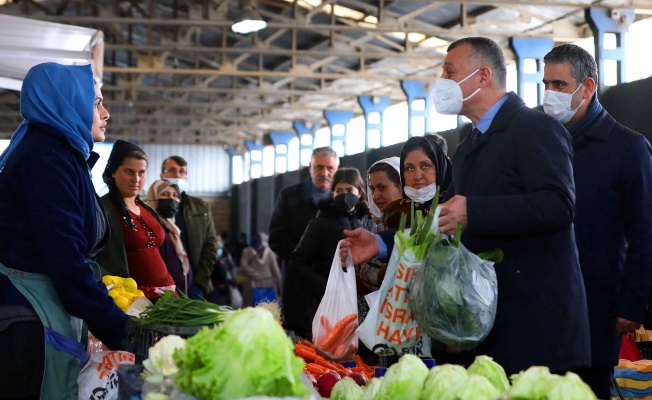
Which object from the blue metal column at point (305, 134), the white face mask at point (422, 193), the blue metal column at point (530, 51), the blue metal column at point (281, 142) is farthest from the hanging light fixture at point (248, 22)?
the blue metal column at point (281, 142)

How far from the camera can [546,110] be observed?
346 cm

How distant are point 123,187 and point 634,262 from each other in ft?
9.97

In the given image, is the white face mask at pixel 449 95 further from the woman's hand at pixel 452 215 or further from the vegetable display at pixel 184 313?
the vegetable display at pixel 184 313

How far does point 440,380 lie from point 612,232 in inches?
58.2

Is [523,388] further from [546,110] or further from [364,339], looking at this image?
[546,110]

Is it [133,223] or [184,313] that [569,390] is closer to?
[184,313]

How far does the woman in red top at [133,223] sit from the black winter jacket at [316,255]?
0.86 m

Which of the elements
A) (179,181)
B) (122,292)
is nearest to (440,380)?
(122,292)

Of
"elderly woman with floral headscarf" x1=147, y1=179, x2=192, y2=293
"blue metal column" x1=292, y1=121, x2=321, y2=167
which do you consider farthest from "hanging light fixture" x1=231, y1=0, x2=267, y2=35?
"blue metal column" x1=292, y1=121, x2=321, y2=167

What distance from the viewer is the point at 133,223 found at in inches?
197

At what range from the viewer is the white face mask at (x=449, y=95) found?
112 inches

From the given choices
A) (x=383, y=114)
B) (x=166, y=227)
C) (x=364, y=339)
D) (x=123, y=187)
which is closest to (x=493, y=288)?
(x=364, y=339)

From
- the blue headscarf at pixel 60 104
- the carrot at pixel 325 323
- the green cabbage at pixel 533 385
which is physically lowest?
the carrot at pixel 325 323

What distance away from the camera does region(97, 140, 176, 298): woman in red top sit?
4.95m
